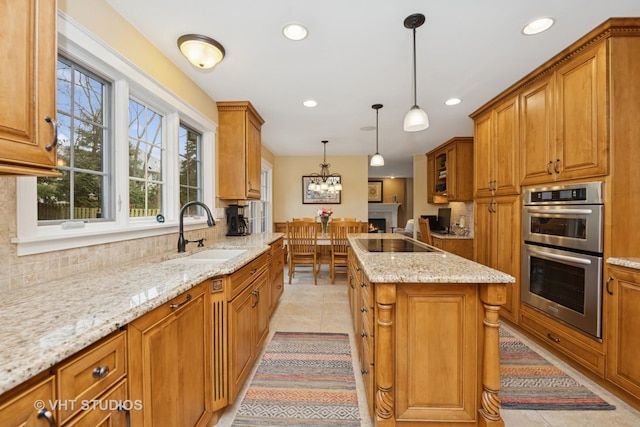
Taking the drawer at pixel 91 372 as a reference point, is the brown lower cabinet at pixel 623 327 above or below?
below

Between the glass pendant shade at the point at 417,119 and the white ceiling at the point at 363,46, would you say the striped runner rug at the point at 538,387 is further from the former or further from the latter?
the white ceiling at the point at 363,46

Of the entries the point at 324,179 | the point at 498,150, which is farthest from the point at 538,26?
the point at 324,179

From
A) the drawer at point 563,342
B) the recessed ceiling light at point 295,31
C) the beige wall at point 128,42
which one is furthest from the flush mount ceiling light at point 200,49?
the drawer at point 563,342

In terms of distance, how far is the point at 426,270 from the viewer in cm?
144

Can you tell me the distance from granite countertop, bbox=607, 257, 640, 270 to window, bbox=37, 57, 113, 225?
10.4ft

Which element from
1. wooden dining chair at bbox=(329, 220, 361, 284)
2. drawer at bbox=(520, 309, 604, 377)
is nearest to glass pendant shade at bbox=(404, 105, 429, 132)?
drawer at bbox=(520, 309, 604, 377)

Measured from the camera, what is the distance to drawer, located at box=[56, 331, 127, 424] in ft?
2.27

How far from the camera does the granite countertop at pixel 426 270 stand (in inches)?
52.1

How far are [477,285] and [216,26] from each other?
2230 mm

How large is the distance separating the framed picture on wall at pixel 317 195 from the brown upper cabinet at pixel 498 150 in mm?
3201

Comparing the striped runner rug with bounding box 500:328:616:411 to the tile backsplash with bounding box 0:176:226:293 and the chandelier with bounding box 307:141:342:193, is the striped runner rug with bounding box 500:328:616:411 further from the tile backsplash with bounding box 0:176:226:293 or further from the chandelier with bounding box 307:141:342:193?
the chandelier with bounding box 307:141:342:193

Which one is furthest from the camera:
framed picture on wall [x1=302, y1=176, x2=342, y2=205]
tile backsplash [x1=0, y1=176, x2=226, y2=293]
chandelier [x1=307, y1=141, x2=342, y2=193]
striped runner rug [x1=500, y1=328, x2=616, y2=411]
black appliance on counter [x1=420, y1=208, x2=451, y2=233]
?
framed picture on wall [x1=302, y1=176, x2=342, y2=205]

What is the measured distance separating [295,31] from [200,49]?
67 centimetres

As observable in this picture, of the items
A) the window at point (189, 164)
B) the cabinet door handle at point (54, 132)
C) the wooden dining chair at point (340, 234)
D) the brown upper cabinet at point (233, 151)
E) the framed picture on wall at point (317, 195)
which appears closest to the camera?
the cabinet door handle at point (54, 132)
